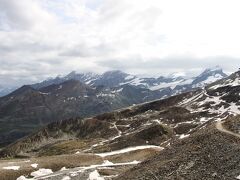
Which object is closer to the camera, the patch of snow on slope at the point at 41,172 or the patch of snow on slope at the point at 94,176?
the patch of snow on slope at the point at 94,176

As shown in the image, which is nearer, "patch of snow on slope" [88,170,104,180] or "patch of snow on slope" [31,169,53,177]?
"patch of snow on slope" [88,170,104,180]

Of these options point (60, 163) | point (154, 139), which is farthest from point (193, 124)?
point (60, 163)

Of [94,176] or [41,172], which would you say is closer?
[94,176]

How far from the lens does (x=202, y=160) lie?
4572cm

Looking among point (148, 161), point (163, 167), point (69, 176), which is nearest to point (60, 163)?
point (69, 176)

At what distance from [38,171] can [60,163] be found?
8042mm

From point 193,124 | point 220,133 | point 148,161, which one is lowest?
point 193,124

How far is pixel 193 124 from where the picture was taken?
179750mm

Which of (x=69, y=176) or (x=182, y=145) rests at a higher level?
(x=182, y=145)

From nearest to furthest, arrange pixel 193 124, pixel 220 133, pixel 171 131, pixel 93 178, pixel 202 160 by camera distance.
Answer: pixel 202 160
pixel 220 133
pixel 93 178
pixel 171 131
pixel 193 124

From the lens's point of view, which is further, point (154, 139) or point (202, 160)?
point (154, 139)

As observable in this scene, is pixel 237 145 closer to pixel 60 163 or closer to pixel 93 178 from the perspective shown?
pixel 93 178

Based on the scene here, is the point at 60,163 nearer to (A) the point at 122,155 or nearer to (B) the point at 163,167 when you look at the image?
(A) the point at 122,155

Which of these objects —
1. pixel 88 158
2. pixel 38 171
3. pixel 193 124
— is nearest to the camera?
pixel 38 171
